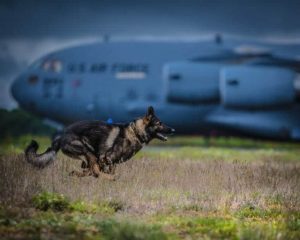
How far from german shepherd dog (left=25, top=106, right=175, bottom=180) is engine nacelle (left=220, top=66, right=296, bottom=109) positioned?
22337mm

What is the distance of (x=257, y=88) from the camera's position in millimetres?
34750

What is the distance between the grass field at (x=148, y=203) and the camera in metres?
9.30

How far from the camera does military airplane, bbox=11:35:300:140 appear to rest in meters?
34.8

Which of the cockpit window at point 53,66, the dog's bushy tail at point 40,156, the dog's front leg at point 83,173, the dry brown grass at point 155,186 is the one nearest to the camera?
the dry brown grass at point 155,186

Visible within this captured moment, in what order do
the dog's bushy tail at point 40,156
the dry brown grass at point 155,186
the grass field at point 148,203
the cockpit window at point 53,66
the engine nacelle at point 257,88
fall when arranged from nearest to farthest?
the grass field at point 148,203 → the dry brown grass at point 155,186 → the dog's bushy tail at point 40,156 → the engine nacelle at point 257,88 → the cockpit window at point 53,66

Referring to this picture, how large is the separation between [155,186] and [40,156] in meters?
2.13

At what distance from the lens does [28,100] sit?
3631 centimetres

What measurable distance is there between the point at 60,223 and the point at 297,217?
3872 millimetres

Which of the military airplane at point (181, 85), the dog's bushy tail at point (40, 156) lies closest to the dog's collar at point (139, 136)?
the dog's bushy tail at point (40, 156)

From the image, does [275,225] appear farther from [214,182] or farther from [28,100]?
[28,100]

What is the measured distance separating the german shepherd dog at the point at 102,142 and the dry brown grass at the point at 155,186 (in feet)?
0.74

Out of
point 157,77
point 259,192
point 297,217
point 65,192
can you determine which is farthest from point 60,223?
point 157,77

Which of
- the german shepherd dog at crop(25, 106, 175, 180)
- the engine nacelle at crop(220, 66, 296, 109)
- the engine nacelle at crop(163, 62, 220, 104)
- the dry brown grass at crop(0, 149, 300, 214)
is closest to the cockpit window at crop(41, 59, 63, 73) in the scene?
the engine nacelle at crop(163, 62, 220, 104)

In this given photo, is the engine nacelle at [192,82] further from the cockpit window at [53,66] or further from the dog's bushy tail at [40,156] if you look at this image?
the dog's bushy tail at [40,156]
